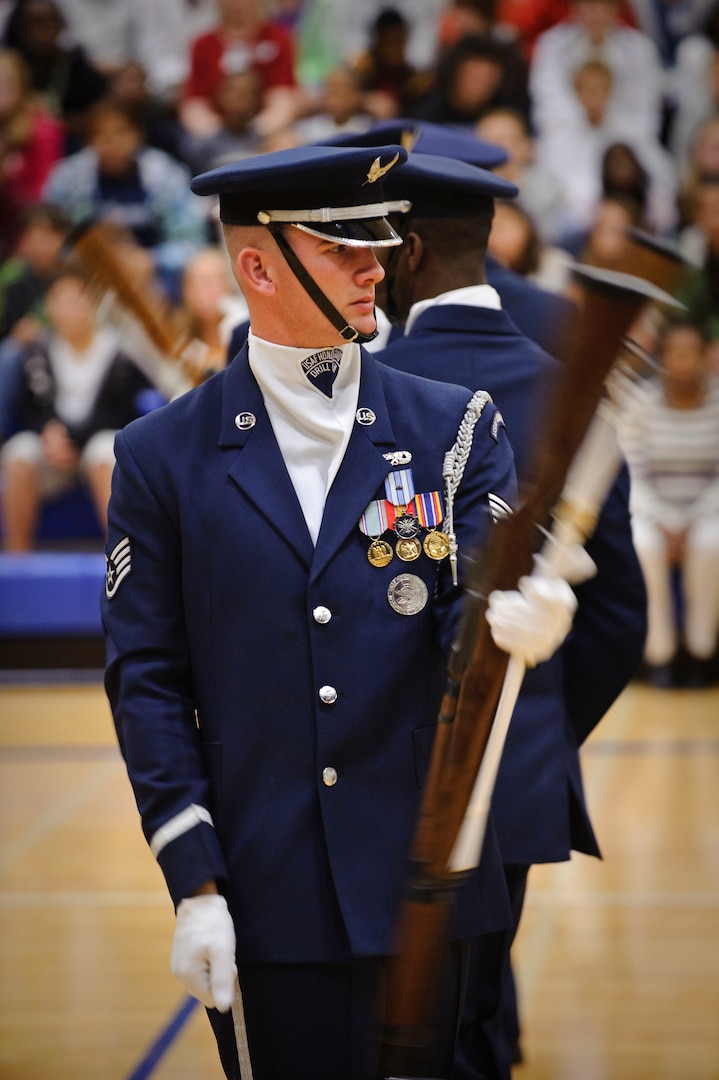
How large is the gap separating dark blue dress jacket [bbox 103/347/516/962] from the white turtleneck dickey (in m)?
0.02

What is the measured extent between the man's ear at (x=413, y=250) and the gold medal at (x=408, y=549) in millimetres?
804

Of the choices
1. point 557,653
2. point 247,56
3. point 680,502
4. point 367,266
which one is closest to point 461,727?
point 367,266

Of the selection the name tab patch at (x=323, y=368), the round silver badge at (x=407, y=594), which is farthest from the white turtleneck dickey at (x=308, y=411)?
the round silver badge at (x=407, y=594)

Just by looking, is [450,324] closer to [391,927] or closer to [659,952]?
[391,927]

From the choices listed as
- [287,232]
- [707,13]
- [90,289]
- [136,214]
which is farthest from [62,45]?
[287,232]

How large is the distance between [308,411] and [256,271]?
6.8 inches

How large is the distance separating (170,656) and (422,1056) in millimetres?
534

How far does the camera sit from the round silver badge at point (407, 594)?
180 cm

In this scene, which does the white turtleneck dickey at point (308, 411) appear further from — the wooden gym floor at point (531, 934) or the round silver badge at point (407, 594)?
the wooden gym floor at point (531, 934)

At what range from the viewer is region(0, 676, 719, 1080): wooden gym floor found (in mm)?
3062

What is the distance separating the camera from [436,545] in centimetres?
181

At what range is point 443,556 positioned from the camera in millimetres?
1811

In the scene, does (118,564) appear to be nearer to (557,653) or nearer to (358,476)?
(358,476)

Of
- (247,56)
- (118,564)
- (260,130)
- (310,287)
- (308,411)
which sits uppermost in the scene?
(247,56)
